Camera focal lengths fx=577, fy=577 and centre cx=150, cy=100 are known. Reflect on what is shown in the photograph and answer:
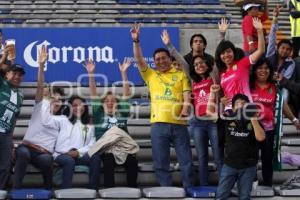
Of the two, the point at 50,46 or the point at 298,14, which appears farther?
the point at 50,46

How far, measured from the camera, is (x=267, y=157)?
5492 millimetres

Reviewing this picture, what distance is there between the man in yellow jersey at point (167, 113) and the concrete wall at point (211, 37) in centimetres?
404

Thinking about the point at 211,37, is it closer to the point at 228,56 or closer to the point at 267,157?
the point at 228,56

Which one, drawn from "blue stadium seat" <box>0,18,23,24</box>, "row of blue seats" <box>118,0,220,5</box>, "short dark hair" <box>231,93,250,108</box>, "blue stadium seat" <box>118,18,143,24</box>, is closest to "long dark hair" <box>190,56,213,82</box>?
"short dark hair" <box>231,93,250,108</box>

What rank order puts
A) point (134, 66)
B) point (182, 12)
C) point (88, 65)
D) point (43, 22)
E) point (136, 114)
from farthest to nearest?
point (182, 12) < point (43, 22) < point (134, 66) < point (136, 114) < point (88, 65)

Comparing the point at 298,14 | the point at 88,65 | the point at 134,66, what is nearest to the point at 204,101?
the point at 88,65

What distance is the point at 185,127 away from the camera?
572 cm

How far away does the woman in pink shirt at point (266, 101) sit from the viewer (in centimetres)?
547

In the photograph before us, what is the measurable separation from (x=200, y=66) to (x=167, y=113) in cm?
56

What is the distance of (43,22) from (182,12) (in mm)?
3285

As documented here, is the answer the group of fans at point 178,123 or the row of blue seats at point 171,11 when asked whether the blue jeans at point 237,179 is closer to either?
the group of fans at point 178,123

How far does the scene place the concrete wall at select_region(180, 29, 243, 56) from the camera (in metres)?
9.89

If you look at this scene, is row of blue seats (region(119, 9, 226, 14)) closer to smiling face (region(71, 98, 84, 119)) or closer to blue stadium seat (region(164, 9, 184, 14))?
blue stadium seat (region(164, 9, 184, 14))

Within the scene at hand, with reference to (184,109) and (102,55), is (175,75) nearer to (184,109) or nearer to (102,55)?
(184,109)
